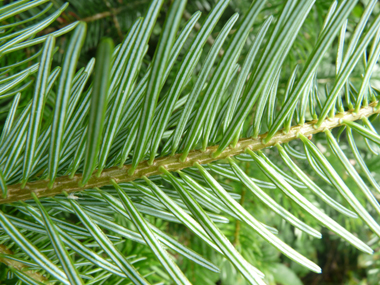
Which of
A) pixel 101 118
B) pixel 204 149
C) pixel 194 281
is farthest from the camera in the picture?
pixel 194 281

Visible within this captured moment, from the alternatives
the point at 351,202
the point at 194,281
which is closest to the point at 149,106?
the point at 351,202

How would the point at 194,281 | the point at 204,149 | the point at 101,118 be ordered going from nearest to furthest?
the point at 101,118 < the point at 204,149 < the point at 194,281

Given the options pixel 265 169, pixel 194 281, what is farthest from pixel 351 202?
pixel 194 281

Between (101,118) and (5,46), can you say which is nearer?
(101,118)

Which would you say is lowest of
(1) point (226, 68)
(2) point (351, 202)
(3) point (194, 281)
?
(3) point (194, 281)

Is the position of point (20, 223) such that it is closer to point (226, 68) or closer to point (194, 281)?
point (226, 68)

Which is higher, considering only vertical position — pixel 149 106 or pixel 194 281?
pixel 149 106

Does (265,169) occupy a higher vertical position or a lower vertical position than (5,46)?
lower

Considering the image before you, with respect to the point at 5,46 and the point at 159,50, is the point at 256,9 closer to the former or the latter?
the point at 159,50

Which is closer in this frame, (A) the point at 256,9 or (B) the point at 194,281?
(A) the point at 256,9
